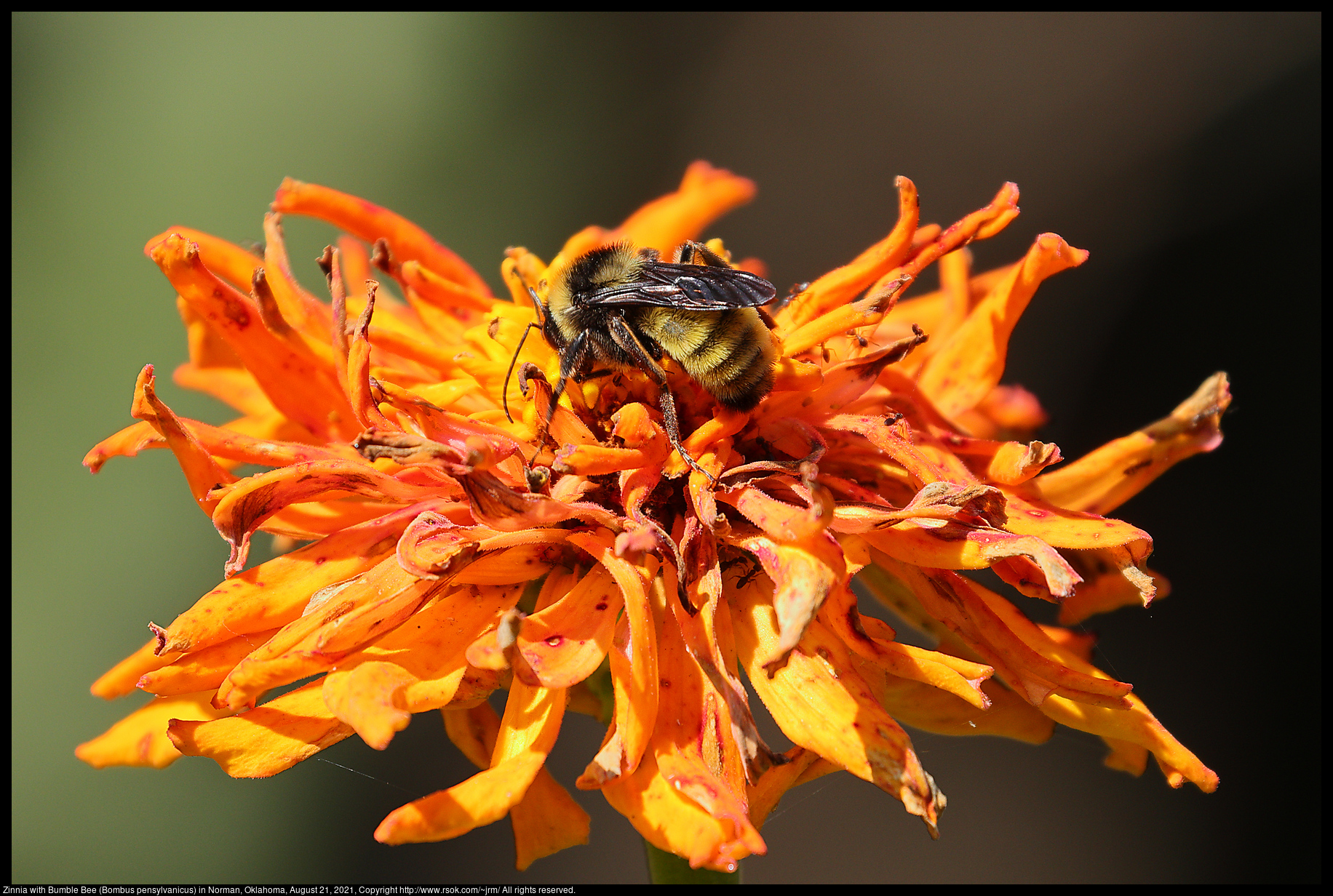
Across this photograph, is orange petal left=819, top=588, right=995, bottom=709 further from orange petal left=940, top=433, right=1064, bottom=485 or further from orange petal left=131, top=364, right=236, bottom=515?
orange petal left=131, top=364, right=236, bottom=515

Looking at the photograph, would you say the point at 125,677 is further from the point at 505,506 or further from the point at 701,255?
the point at 701,255

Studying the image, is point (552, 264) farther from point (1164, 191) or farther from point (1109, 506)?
point (1164, 191)

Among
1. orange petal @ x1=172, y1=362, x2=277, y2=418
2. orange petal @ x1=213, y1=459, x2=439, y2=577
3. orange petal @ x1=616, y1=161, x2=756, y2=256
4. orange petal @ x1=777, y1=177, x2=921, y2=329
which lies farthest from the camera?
orange petal @ x1=616, y1=161, x2=756, y2=256

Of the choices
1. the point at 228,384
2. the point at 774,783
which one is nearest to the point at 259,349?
the point at 228,384

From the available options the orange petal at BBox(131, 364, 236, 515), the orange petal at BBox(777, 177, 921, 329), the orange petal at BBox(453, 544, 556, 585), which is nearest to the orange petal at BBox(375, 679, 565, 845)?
the orange petal at BBox(453, 544, 556, 585)

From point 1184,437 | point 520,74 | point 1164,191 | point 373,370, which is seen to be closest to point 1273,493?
point 1164,191
